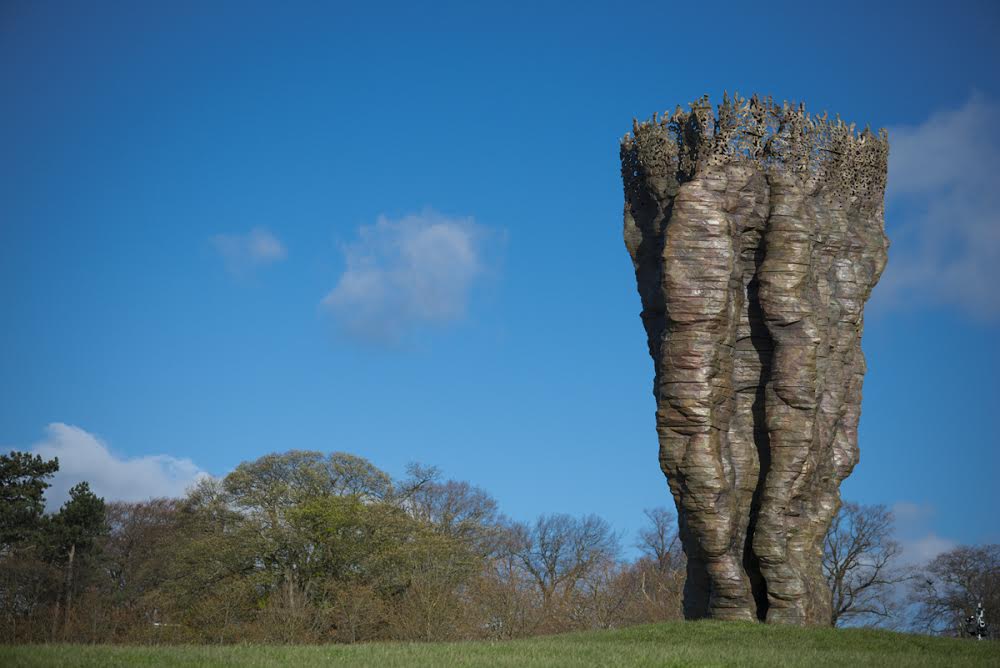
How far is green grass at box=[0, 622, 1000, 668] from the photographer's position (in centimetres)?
1698

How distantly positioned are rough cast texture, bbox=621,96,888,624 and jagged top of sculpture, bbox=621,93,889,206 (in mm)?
38

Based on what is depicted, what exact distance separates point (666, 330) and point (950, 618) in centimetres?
3144

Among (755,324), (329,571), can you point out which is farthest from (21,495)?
(755,324)

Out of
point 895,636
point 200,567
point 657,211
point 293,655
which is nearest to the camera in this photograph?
point 293,655

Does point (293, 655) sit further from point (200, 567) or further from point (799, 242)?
point (200, 567)

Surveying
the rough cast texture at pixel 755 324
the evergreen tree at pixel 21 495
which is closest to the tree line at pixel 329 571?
the evergreen tree at pixel 21 495

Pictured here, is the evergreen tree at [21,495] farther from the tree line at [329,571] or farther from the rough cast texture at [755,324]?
the rough cast texture at [755,324]

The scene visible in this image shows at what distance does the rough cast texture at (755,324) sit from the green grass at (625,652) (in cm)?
241

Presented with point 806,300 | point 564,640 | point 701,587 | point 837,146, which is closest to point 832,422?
point 806,300

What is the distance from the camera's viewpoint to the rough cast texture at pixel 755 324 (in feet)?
83.0

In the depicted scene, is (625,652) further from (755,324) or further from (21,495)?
(21,495)

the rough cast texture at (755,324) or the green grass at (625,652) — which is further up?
the rough cast texture at (755,324)

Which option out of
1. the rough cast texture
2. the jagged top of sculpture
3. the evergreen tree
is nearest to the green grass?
the rough cast texture

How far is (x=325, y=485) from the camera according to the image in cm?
4475
